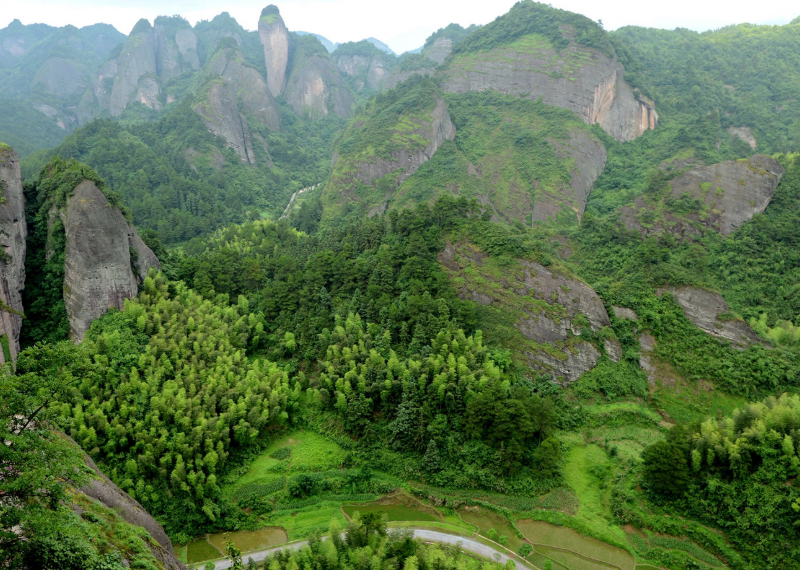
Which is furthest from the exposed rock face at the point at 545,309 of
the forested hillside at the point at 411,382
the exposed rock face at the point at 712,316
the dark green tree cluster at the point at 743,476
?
the dark green tree cluster at the point at 743,476

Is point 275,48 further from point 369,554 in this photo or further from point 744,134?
point 369,554

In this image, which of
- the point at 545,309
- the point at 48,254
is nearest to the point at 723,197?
the point at 545,309

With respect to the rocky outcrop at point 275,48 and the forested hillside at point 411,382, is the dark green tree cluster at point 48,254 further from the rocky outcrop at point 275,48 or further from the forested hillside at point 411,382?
the rocky outcrop at point 275,48

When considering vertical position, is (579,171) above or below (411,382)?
above

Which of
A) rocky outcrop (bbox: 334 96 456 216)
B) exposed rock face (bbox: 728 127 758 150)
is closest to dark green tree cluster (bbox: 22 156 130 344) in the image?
rocky outcrop (bbox: 334 96 456 216)

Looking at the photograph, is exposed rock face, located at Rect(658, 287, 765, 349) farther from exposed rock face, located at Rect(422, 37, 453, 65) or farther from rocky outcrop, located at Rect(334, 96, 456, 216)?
exposed rock face, located at Rect(422, 37, 453, 65)

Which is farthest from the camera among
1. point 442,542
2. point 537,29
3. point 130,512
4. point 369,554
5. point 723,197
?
point 537,29

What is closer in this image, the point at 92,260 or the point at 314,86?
the point at 92,260
